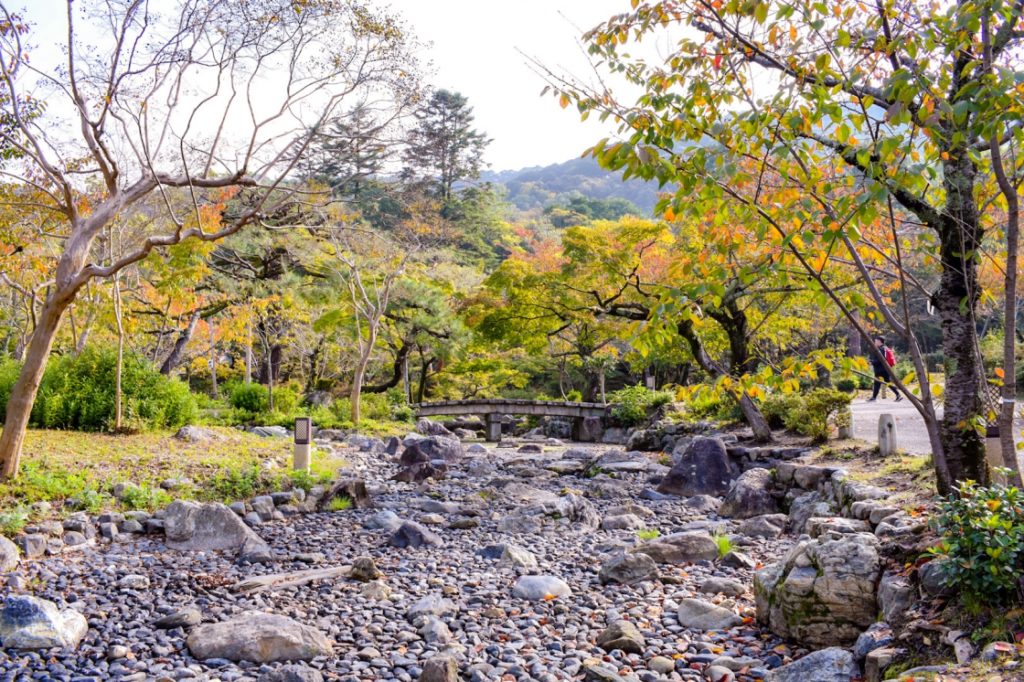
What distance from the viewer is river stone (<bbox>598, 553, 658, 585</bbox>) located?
17.5 ft

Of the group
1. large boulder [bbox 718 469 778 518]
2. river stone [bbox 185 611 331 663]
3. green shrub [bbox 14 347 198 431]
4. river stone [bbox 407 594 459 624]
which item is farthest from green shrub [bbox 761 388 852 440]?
green shrub [bbox 14 347 198 431]

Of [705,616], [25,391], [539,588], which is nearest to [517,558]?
[539,588]

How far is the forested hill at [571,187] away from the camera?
295ft

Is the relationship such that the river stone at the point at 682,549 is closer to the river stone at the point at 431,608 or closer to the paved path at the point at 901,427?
the river stone at the point at 431,608

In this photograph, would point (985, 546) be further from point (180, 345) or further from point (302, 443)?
point (180, 345)

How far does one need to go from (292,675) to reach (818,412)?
28.4 ft

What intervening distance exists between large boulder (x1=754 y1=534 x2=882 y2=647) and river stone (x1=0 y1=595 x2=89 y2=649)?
12.9ft

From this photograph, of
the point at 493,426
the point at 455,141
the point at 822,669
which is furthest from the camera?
the point at 455,141

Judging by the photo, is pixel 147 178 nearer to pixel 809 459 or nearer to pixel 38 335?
pixel 38 335

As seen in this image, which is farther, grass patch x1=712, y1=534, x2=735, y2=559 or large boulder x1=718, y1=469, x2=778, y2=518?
large boulder x1=718, y1=469, x2=778, y2=518

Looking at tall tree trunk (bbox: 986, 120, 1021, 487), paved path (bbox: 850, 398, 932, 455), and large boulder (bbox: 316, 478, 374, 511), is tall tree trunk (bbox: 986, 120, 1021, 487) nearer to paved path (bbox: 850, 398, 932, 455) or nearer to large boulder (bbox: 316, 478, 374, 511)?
paved path (bbox: 850, 398, 932, 455)

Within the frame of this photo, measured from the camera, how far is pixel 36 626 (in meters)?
3.94

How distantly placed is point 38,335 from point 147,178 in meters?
1.94

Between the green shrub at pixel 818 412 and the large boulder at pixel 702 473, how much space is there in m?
1.40
